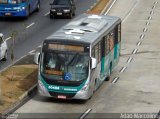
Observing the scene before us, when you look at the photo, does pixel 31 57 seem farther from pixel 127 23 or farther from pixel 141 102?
pixel 127 23

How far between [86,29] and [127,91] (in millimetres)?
3509

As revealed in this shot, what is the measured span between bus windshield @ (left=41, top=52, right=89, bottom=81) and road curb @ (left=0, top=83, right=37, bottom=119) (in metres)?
1.51

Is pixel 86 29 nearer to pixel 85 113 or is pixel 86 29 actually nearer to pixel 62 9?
pixel 85 113

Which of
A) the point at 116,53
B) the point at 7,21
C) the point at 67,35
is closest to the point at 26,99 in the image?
the point at 67,35

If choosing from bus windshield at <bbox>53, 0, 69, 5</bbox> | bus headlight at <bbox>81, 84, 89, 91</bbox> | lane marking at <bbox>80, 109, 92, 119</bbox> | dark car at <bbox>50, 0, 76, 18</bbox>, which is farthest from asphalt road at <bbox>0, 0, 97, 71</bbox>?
lane marking at <bbox>80, 109, 92, 119</bbox>

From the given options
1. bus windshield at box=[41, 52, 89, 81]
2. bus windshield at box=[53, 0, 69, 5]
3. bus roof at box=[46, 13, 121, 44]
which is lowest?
bus windshield at box=[53, 0, 69, 5]

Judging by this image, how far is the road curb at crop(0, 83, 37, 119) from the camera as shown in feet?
83.9

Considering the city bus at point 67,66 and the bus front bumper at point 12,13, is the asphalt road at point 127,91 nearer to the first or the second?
the city bus at point 67,66

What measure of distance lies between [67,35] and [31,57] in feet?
31.1

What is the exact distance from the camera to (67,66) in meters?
27.6

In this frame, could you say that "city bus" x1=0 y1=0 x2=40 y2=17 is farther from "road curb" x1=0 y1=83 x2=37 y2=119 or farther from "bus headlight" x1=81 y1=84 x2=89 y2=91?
"bus headlight" x1=81 y1=84 x2=89 y2=91

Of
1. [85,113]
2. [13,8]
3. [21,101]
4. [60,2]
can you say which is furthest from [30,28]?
[85,113]

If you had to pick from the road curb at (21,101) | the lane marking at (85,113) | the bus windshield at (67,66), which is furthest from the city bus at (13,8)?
the lane marking at (85,113)

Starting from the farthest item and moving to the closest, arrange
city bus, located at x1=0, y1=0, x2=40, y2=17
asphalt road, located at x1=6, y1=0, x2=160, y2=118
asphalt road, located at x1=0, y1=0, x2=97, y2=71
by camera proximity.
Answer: city bus, located at x1=0, y1=0, x2=40, y2=17
asphalt road, located at x1=0, y1=0, x2=97, y2=71
asphalt road, located at x1=6, y1=0, x2=160, y2=118
